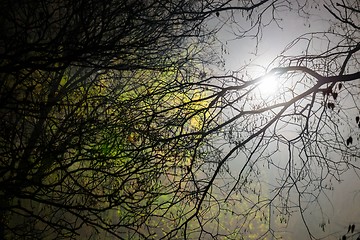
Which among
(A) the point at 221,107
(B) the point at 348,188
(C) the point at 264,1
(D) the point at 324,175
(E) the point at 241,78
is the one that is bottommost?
(D) the point at 324,175

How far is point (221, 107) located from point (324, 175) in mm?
1461

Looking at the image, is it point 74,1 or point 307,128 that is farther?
point 307,128

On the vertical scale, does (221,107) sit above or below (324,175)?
above

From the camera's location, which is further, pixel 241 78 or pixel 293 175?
pixel 241 78

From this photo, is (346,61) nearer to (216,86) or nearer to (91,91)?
(216,86)

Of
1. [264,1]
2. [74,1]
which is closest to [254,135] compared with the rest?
[264,1]

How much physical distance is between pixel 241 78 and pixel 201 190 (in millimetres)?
1522

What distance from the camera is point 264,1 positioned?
428 cm

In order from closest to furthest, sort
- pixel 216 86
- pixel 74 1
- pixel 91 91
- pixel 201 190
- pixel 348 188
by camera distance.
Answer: pixel 74 1 → pixel 201 190 → pixel 216 86 → pixel 91 91 → pixel 348 188

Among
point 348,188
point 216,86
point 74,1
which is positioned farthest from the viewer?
point 348,188

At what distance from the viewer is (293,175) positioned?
12.9 ft

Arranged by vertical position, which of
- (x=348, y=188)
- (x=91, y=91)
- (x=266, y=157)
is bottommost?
(x=266, y=157)

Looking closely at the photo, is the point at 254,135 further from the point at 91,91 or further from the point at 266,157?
the point at 91,91

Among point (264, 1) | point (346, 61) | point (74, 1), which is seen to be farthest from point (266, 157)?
point (74, 1)
